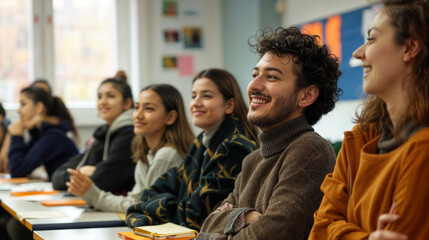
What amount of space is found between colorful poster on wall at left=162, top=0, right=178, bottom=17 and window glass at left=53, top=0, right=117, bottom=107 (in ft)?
2.02

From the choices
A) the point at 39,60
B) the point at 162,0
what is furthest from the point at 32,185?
the point at 162,0

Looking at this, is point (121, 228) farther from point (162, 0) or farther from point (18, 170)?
point (162, 0)

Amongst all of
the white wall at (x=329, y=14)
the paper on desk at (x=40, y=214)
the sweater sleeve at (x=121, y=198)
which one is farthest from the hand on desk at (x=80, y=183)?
the white wall at (x=329, y=14)

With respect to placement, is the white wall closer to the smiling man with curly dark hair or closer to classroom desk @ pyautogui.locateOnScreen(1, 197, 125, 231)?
classroom desk @ pyautogui.locateOnScreen(1, 197, 125, 231)

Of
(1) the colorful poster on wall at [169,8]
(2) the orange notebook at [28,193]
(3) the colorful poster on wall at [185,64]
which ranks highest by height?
(1) the colorful poster on wall at [169,8]

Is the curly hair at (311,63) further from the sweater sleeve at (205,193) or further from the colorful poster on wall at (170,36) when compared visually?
the colorful poster on wall at (170,36)

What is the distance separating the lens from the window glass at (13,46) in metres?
5.93

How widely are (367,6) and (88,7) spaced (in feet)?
11.0

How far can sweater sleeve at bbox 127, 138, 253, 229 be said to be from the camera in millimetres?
2100

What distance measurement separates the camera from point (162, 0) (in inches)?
242

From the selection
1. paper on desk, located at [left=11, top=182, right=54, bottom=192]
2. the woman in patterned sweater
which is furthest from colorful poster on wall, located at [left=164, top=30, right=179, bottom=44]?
the woman in patterned sweater

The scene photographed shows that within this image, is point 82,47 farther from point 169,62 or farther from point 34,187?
point 34,187

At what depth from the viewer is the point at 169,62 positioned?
6.20m

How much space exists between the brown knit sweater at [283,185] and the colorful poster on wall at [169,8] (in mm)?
4547
